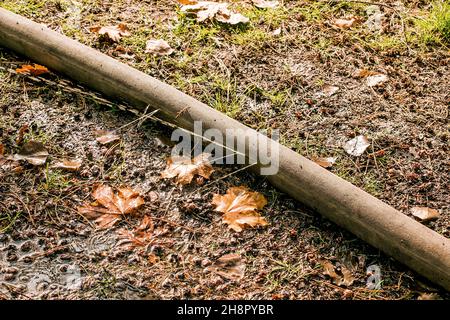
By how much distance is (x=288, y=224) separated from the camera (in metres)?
2.30

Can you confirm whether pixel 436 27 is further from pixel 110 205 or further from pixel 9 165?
pixel 9 165

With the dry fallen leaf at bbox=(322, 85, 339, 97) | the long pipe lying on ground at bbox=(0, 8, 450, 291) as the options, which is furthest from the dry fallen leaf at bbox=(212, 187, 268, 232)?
the dry fallen leaf at bbox=(322, 85, 339, 97)

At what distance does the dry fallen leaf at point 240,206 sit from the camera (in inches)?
90.0

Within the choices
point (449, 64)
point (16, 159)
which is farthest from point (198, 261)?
point (449, 64)

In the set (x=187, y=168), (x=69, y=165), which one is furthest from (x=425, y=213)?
(x=69, y=165)

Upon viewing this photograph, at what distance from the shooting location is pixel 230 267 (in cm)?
215

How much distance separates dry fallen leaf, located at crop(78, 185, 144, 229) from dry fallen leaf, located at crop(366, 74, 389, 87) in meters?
1.58

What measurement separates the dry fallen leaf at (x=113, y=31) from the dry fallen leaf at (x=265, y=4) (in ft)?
3.08

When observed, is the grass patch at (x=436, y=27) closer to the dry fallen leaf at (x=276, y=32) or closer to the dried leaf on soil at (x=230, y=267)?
the dry fallen leaf at (x=276, y=32)

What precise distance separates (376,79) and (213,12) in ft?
3.82

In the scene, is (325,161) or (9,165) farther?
(325,161)

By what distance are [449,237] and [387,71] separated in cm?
119

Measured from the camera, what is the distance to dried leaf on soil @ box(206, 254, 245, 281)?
2121 mm

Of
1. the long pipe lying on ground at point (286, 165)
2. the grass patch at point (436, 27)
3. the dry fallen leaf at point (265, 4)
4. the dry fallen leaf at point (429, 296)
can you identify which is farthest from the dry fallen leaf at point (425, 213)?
the dry fallen leaf at point (265, 4)
